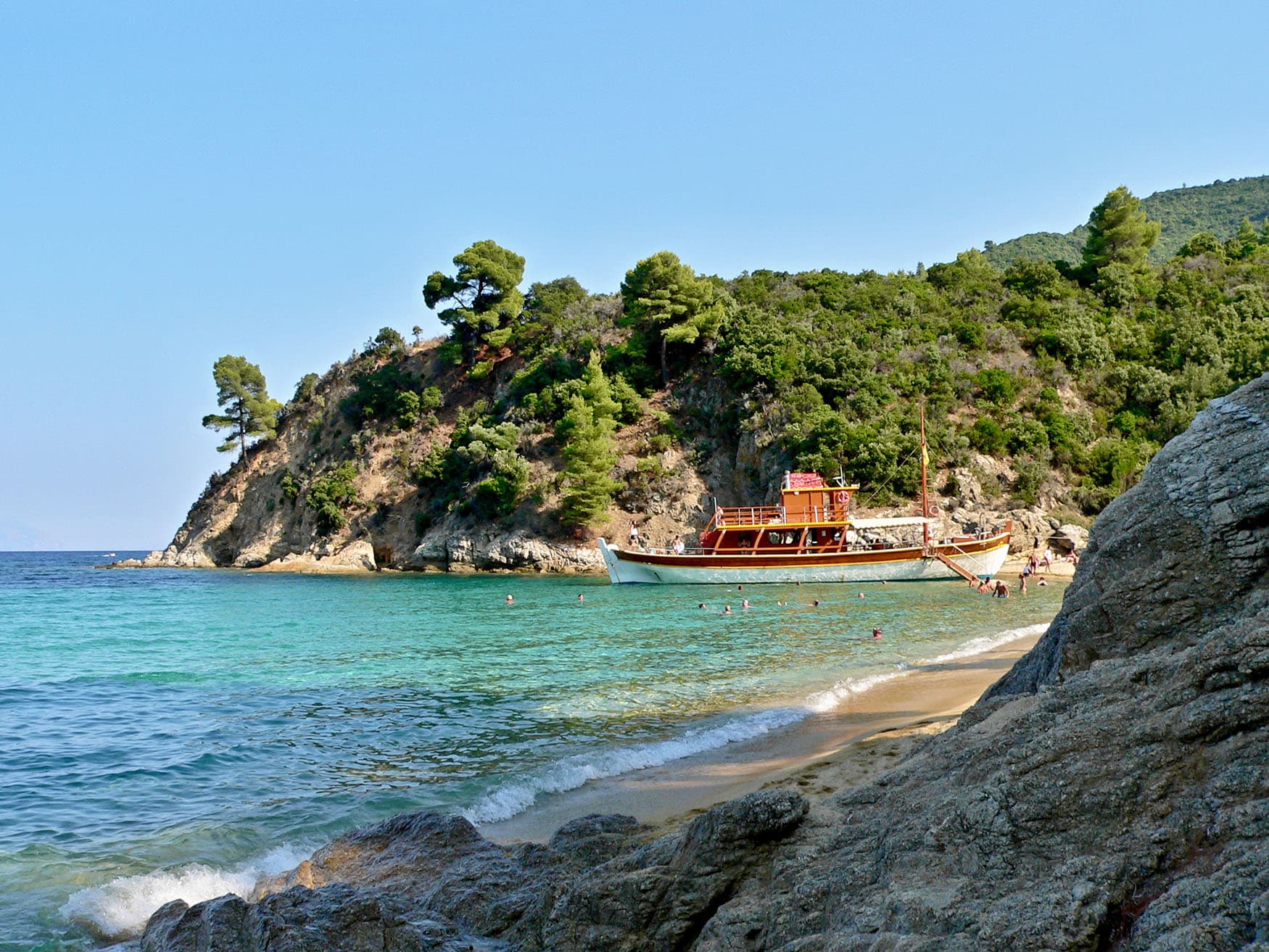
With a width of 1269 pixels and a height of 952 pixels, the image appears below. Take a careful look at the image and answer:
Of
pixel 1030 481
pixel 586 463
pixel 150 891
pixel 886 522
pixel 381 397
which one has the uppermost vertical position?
pixel 381 397

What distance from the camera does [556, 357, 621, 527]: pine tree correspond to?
50.8 metres

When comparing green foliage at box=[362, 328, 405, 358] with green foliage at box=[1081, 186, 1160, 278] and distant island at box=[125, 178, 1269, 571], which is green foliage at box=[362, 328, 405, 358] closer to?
distant island at box=[125, 178, 1269, 571]

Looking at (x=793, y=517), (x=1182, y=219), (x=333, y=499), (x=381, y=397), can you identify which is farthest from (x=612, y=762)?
(x=1182, y=219)

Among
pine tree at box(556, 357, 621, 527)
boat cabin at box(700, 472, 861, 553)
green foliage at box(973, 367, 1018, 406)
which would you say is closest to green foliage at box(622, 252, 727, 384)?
pine tree at box(556, 357, 621, 527)

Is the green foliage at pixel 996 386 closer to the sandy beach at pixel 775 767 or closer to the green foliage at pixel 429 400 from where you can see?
the green foliage at pixel 429 400

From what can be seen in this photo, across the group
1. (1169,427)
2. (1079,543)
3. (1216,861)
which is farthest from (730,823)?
(1169,427)

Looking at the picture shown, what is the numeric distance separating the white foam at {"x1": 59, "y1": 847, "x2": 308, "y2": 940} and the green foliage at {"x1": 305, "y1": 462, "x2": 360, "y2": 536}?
5517 cm

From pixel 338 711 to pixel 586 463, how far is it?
122 ft

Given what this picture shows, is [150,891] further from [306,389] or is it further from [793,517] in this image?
[306,389]

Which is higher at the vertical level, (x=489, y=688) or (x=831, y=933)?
(x=831, y=933)

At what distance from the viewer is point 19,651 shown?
22125mm

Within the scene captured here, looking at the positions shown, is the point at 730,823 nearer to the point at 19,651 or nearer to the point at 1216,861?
the point at 1216,861

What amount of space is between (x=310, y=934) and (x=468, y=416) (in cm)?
5923

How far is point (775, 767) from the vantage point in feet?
32.6
